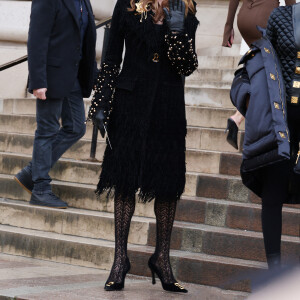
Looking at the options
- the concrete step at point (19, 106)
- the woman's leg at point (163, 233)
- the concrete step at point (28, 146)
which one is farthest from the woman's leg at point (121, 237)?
the concrete step at point (19, 106)

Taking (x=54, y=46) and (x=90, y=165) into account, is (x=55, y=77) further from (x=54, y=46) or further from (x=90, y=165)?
(x=90, y=165)

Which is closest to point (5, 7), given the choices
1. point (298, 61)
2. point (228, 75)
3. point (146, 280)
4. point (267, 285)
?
point (228, 75)

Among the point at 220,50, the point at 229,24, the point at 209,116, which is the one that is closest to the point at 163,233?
the point at 209,116

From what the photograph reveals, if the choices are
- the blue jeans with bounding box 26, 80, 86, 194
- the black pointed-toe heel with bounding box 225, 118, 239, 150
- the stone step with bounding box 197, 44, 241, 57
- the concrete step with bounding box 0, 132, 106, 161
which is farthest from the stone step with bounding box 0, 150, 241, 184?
the stone step with bounding box 197, 44, 241, 57

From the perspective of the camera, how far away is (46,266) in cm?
485

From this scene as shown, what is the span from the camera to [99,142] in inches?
261

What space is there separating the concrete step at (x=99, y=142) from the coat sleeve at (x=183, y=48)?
2122 mm

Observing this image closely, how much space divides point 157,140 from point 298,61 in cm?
102

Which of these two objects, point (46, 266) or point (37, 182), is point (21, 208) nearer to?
point (37, 182)

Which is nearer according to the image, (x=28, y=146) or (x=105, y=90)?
(x=105, y=90)

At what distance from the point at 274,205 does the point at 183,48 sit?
42.2 inches

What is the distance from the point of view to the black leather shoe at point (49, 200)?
18.1 feet

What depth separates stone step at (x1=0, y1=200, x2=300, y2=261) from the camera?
450cm

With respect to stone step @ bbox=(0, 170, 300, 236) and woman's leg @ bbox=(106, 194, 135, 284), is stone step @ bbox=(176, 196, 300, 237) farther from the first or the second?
woman's leg @ bbox=(106, 194, 135, 284)
